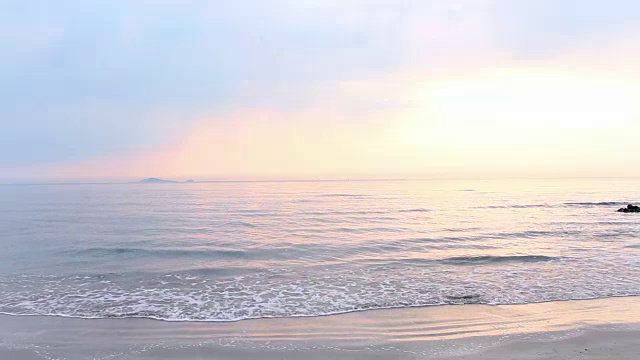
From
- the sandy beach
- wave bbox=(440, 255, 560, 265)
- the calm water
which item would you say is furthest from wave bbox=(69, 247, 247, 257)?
wave bbox=(440, 255, 560, 265)

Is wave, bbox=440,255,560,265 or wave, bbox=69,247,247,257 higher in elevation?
wave, bbox=69,247,247,257

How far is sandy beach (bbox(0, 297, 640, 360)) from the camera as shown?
848 cm

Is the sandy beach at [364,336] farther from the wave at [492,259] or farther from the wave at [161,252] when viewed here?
the wave at [161,252]

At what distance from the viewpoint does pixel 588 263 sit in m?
18.4

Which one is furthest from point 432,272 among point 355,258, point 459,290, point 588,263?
point 588,263

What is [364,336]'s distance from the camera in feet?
31.2

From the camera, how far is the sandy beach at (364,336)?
848cm

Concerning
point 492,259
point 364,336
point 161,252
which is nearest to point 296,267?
point 161,252

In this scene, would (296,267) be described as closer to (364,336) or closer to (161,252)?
(161,252)

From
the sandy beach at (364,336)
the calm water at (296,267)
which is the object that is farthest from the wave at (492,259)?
the sandy beach at (364,336)

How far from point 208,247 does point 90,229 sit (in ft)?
47.8

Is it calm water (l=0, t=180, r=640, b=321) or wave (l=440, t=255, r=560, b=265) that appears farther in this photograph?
wave (l=440, t=255, r=560, b=265)

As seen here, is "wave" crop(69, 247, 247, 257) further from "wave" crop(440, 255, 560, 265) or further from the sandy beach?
"wave" crop(440, 255, 560, 265)

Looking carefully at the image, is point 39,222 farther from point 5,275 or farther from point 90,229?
point 5,275
